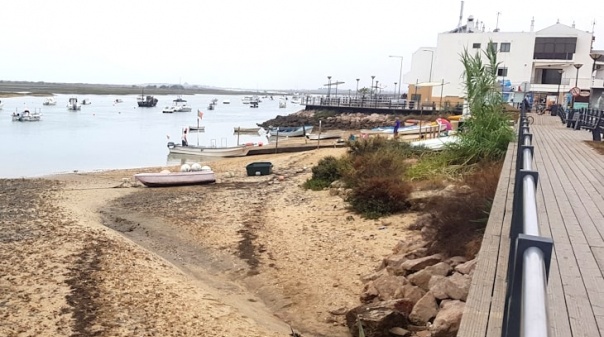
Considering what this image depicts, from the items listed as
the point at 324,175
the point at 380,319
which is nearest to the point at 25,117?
the point at 324,175

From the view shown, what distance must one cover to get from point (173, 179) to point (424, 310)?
639 inches

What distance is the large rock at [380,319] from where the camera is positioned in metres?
6.55

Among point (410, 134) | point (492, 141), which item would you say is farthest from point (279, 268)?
point (410, 134)

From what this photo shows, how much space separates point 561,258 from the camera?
447 centimetres

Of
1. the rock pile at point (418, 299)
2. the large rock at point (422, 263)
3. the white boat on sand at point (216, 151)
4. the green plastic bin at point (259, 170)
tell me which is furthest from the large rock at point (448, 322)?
the white boat on sand at point (216, 151)

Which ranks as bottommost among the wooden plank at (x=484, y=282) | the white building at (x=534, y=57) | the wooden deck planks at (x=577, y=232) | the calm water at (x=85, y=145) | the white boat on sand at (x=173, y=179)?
the calm water at (x=85, y=145)

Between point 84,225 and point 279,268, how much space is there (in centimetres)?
602

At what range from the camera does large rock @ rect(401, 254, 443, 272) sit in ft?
26.9

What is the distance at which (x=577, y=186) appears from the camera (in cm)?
793

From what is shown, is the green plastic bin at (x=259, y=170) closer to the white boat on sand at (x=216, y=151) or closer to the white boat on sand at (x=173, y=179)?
the white boat on sand at (x=173, y=179)

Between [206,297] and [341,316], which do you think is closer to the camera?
[341,316]

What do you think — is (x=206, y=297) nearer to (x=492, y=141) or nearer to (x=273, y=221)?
(x=273, y=221)

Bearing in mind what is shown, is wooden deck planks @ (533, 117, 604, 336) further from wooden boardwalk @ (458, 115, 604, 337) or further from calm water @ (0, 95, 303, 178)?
calm water @ (0, 95, 303, 178)

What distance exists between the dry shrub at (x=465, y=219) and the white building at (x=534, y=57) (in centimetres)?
4932
